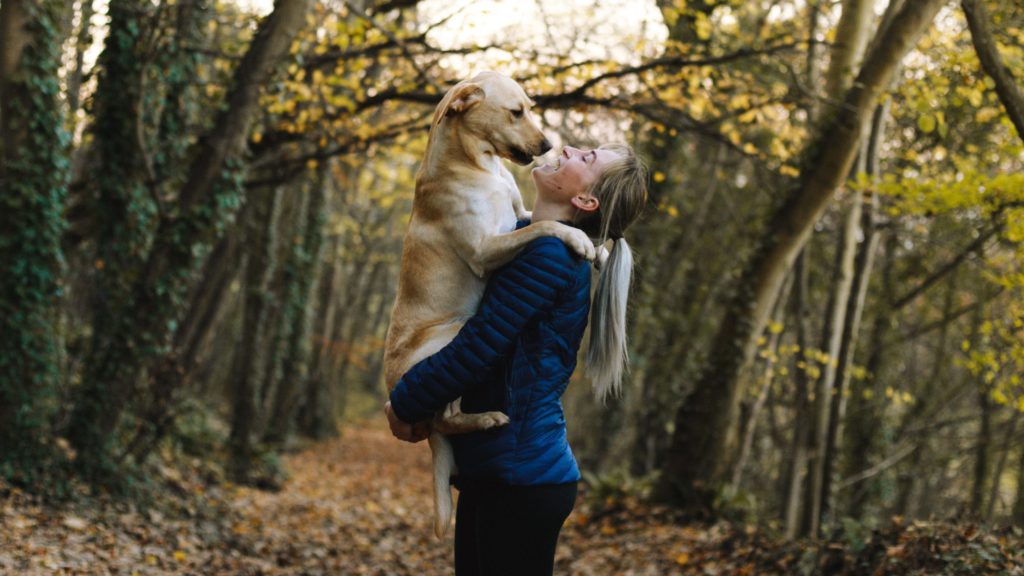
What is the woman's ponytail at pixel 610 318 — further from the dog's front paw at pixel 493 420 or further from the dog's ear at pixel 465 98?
the dog's ear at pixel 465 98

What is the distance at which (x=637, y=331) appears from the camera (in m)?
14.6

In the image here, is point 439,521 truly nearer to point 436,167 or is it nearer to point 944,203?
point 436,167

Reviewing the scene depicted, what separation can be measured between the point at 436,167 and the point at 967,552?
4.46 m

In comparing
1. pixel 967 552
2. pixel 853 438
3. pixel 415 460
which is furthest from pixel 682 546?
pixel 415 460

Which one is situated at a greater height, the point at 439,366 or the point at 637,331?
the point at 637,331

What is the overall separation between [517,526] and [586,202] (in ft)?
3.40

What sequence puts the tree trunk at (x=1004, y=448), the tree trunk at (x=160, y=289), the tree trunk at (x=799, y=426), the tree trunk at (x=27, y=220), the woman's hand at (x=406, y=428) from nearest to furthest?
the woman's hand at (x=406, y=428) < the tree trunk at (x=27, y=220) < the tree trunk at (x=160, y=289) < the tree trunk at (x=799, y=426) < the tree trunk at (x=1004, y=448)

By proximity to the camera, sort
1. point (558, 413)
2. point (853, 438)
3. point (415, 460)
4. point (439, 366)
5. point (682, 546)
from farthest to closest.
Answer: point (415, 460) → point (853, 438) → point (682, 546) → point (558, 413) → point (439, 366)

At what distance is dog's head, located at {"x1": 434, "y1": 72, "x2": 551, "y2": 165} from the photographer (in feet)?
10.3

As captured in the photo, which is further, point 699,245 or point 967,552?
point 699,245

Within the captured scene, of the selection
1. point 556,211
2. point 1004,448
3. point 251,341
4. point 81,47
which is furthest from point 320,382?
point 556,211

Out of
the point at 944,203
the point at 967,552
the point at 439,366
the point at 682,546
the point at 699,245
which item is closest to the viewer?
the point at 439,366

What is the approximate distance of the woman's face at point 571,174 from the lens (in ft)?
9.52

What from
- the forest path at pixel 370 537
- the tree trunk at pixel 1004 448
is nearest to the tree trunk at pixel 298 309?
the forest path at pixel 370 537
